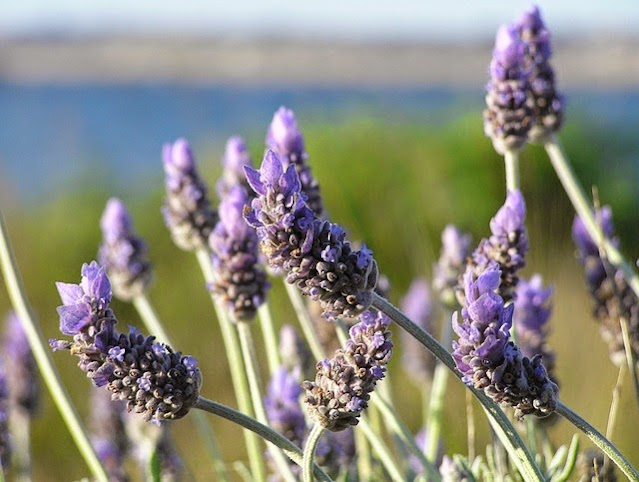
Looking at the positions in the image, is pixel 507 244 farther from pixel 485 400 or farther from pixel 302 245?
pixel 302 245

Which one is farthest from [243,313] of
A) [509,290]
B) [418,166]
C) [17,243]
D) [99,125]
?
[99,125]

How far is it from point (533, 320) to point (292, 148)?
0.48 meters

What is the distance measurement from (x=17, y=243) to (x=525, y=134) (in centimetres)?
494

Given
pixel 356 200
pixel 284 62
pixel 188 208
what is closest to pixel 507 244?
pixel 188 208

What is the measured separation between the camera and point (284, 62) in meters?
23.0

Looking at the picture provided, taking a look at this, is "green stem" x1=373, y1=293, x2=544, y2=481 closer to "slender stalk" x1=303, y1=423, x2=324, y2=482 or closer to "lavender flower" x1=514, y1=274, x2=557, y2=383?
A: "slender stalk" x1=303, y1=423, x2=324, y2=482

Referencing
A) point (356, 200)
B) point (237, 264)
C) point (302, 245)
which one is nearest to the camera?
point (302, 245)

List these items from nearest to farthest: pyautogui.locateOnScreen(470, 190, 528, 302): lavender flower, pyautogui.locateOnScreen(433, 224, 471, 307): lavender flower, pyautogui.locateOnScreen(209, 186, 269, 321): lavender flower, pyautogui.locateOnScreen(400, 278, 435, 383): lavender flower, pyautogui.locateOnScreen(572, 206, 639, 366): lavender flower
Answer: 1. pyautogui.locateOnScreen(470, 190, 528, 302): lavender flower
2. pyautogui.locateOnScreen(209, 186, 269, 321): lavender flower
3. pyautogui.locateOnScreen(572, 206, 639, 366): lavender flower
4. pyautogui.locateOnScreen(433, 224, 471, 307): lavender flower
5. pyautogui.locateOnScreen(400, 278, 435, 383): lavender flower

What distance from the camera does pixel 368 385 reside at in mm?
1033

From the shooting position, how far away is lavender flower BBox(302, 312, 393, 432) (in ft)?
3.38

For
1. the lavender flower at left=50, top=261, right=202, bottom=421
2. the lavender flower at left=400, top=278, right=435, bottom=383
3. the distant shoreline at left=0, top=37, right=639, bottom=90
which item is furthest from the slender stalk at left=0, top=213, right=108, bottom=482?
the distant shoreline at left=0, top=37, right=639, bottom=90

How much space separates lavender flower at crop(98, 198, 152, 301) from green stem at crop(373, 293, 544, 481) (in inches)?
41.2

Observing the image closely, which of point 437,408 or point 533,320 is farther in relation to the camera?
point 437,408

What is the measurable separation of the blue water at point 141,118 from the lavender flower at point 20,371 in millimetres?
3948
